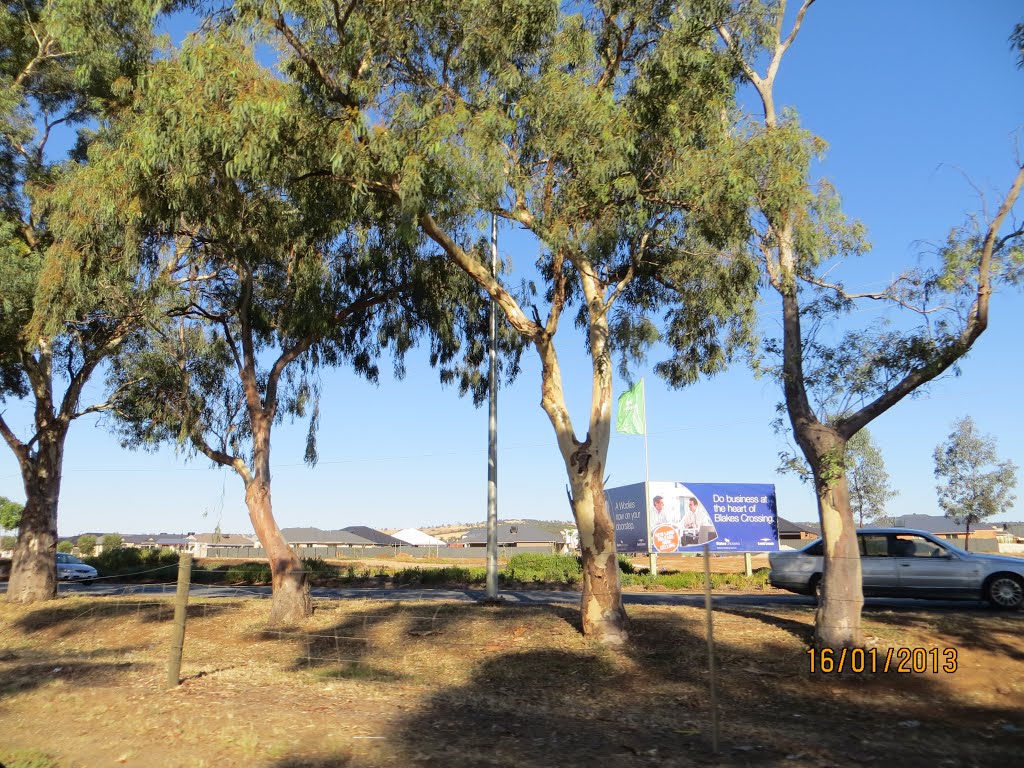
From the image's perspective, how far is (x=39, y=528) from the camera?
770 inches

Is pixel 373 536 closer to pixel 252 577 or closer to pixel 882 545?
pixel 252 577

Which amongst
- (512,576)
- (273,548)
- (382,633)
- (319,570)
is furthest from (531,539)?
(382,633)

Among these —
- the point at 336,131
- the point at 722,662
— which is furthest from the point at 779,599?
the point at 336,131

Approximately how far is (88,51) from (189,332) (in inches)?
256

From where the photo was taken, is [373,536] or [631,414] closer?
[631,414]

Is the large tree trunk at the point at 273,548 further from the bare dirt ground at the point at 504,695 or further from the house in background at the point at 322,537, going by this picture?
the house in background at the point at 322,537

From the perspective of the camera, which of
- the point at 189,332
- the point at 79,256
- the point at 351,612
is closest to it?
the point at 79,256

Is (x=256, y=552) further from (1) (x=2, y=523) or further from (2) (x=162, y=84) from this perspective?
(2) (x=162, y=84)

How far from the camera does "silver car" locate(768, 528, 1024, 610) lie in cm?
1542

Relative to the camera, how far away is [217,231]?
15.5 meters

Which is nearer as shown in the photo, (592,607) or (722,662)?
(722,662)

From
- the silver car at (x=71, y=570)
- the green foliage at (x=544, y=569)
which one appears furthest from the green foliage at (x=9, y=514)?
the green foliage at (x=544, y=569)

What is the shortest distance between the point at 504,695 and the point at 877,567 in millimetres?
9950
